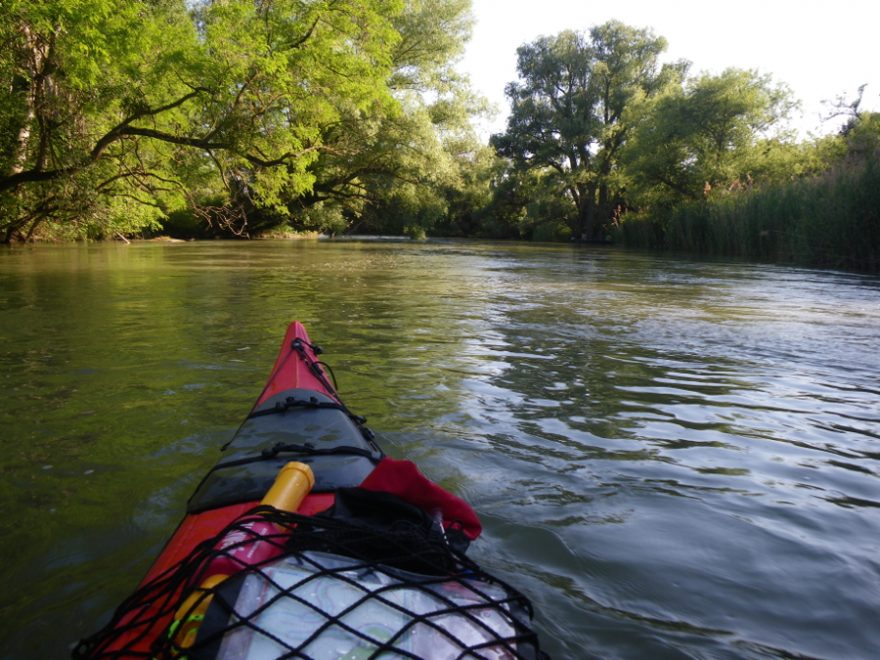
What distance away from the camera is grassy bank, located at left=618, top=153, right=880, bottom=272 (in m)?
13.1

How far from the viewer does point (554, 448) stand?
3207 millimetres

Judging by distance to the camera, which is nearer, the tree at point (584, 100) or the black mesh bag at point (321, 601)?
the black mesh bag at point (321, 601)

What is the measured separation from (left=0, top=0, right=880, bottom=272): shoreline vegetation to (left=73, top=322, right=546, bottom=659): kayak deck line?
9.54 m

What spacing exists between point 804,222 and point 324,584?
16.8 m

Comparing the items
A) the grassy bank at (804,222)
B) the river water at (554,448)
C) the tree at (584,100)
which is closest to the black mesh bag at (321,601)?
the river water at (554,448)

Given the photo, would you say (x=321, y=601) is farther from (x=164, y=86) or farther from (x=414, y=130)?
(x=414, y=130)

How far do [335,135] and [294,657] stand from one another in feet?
80.3

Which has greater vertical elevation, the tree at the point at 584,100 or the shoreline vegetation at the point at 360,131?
the tree at the point at 584,100

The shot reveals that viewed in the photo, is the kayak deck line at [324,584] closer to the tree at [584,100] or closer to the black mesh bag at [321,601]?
the black mesh bag at [321,601]

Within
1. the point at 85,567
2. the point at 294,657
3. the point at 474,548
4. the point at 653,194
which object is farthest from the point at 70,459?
the point at 653,194

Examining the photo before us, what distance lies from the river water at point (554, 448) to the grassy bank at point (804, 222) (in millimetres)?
6910

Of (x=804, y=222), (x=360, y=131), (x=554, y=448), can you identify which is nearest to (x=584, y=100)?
(x=360, y=131)

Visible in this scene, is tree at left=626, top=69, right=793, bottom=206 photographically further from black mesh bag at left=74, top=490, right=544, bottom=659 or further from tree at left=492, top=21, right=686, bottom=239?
black mesh bag at left=74, top=490, right=544, bottom=659

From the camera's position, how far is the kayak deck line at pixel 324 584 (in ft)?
3.79
